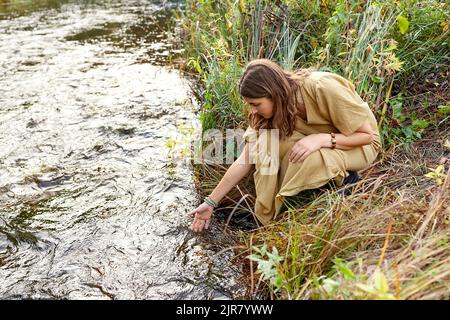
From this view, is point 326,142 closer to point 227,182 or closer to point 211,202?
point 227,182

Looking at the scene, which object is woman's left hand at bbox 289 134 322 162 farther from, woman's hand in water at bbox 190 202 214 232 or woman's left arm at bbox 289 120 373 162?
woman's hand in water at bbox 190 202 214 232

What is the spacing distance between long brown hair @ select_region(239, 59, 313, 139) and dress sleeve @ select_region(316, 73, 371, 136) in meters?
0.13

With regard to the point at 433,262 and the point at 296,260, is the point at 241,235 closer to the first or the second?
the point at 296,260

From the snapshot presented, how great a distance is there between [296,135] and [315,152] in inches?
6.9

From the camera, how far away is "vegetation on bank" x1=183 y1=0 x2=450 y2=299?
5.74ft

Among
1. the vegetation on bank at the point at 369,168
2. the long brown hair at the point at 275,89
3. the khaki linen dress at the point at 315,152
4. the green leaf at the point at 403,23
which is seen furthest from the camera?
the green leaf at the point at 403,23

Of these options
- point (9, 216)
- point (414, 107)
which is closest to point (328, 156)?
point (414, 107)

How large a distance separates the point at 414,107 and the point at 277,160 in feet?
4.64

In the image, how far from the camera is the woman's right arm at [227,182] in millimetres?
2615

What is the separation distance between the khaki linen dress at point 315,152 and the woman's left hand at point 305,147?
26 millimetres

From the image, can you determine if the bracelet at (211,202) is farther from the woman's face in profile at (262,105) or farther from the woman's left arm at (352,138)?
the woman's left arm at (352,138)

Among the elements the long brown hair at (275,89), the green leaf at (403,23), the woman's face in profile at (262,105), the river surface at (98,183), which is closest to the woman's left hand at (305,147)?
the long brown hair at (275,89)

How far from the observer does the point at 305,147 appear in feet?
8.04

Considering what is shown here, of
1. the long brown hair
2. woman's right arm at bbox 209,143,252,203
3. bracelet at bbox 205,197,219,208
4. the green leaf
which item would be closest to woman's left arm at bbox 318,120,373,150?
the long brown hair
